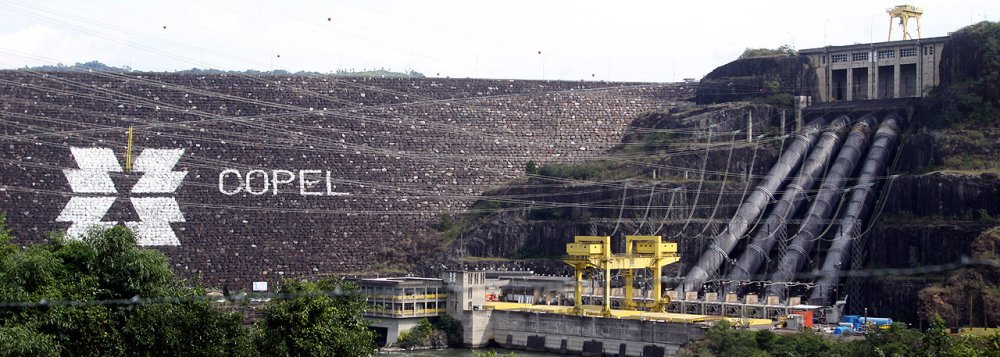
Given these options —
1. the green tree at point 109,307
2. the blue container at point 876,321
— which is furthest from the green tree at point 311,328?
the blue container at point 876,321

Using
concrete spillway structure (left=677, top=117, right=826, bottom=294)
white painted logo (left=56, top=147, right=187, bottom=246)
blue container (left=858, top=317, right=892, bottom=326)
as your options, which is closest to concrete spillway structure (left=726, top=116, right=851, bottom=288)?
concrete spillway structure (left=677, top=117, right=826, bottom=294)

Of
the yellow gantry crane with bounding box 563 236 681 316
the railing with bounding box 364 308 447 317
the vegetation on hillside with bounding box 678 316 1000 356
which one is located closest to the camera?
the vegetation on hillside with bounding box 678 316 1000 356

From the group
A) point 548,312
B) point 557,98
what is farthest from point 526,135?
point 548,312

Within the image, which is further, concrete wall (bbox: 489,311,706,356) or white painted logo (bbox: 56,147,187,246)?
white painted logo (bbox: 56,147,187,246)

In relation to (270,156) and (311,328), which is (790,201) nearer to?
(270,156)

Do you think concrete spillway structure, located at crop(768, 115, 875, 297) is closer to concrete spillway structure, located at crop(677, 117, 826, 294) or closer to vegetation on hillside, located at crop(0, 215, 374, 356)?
concrete spillway structure, located at crop(677, 117, 826, 294)

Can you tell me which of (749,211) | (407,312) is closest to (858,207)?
(749,211)

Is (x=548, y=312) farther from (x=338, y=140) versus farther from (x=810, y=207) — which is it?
(x=338, y=140)
